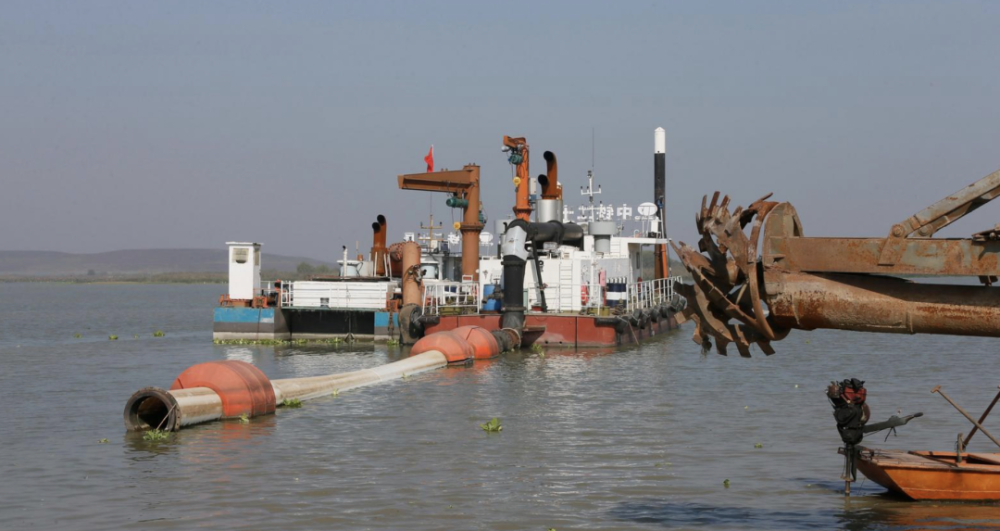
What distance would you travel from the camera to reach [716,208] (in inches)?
403

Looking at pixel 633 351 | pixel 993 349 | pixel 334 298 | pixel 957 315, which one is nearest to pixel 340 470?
pixel 957 315

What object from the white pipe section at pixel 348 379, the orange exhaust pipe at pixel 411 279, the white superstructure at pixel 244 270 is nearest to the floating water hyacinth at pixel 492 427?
the white pipe section at pixel 348 379

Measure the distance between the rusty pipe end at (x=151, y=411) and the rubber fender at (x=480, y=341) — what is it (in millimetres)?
15575

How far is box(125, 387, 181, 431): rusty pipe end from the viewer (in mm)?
20312

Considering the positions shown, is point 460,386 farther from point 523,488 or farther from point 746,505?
point 746,505

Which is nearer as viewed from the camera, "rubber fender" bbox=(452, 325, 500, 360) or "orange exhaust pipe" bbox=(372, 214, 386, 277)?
"rubber fender" bbox=(452, 325, 500, 360)

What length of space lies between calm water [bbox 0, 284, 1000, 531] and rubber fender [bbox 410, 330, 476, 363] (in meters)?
0.90

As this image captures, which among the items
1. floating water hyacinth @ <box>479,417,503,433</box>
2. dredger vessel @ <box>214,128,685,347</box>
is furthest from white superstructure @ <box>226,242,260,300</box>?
floating water hyacinth @ <box>479,417,503,433</box>

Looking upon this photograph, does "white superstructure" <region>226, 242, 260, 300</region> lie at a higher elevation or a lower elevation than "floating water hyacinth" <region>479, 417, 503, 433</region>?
higher

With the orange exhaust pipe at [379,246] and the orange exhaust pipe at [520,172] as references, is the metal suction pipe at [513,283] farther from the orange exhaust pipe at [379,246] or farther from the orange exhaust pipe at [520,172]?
the orange exhaust pipe at [379,246]

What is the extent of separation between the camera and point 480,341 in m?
36.2

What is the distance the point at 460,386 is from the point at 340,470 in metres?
11.5

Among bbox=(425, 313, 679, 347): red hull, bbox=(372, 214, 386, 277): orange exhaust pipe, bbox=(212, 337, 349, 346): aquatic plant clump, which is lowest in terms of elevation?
bbox=(212, 337, 349, 346): aquatic plant clump

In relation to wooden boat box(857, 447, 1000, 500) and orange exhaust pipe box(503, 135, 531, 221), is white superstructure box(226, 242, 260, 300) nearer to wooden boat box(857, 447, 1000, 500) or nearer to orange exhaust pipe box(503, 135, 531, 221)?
orange exhaust pipe box(503, 135, 531, 221)
